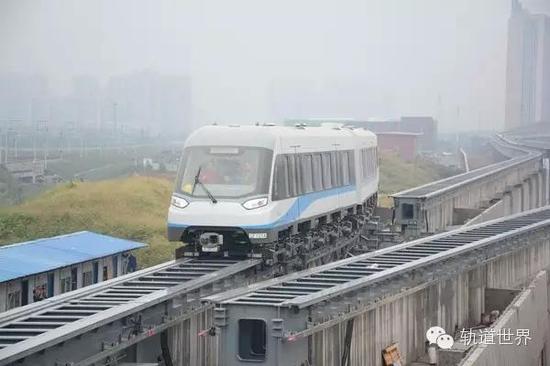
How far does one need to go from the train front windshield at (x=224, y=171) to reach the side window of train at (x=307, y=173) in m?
1.33

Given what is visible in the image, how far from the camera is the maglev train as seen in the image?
12.5m

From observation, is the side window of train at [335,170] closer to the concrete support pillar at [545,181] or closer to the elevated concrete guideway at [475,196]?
the elevated concrete guideway at [475,196]

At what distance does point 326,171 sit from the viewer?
15.5 meters

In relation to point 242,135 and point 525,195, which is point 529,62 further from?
point 242,135

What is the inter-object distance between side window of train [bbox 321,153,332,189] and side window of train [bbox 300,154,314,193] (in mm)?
773

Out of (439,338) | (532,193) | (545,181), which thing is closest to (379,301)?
(439,338)

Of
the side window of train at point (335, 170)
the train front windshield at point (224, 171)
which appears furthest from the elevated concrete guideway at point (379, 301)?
the side window of train at point (335, 170)

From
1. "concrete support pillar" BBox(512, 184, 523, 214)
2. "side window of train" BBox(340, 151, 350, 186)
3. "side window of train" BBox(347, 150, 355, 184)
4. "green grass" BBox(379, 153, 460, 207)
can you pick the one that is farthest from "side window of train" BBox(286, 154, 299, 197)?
"green grass" BBox(379, 153, 460, 207)

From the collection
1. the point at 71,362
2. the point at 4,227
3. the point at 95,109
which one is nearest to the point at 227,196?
the point at 71,362

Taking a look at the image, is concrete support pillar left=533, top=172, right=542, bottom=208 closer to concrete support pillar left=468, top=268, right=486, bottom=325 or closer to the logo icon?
concrete support pillar left=468, top=268, right=486, bottom=325

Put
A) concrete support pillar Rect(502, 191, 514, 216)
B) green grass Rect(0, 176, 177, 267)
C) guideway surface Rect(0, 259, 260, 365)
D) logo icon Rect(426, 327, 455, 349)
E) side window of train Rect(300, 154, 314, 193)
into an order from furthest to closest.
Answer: concrete support pillar Rect(502, 191, 514, 216), green grass Rect(0, 176, 177, 267), side window of train Rect(300, 154, 314, 193), logo icon Rect(426, 327, 455, 349), guideway surface Rect(0, 259, 260, 365)

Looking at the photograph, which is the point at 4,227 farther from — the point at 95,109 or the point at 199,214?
the point at 95,109

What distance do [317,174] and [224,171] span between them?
7.95 feet

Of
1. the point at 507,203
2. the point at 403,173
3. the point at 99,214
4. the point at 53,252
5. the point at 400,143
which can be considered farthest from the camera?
the point at 400,143
